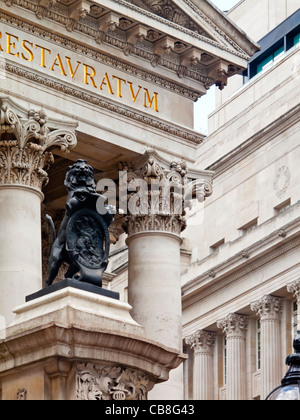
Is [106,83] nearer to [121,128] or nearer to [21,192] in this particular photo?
[121,128]

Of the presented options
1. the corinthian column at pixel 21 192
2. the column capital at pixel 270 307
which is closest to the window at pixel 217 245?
the column capital at pixel 270 307

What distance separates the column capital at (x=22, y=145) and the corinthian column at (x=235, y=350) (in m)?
43.3

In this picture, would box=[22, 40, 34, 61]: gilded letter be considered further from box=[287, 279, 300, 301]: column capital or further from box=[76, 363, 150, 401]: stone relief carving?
box=[287, 279, 300, 301]: column capital

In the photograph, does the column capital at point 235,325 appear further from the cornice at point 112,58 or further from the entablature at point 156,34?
the cornice at point 112,58

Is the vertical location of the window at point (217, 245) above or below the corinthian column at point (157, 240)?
above

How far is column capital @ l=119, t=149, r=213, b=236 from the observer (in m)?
44.2

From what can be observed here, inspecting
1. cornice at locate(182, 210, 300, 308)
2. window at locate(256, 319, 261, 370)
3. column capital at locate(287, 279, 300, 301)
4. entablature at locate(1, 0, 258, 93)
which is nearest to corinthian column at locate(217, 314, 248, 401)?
window at locate(256, 319, 261, 370)

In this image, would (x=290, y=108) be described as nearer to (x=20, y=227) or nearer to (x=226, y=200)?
(x=226, y=200)

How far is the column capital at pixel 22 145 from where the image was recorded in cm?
4097

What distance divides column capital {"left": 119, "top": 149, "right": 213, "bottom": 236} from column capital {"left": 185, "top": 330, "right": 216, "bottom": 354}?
140 ft

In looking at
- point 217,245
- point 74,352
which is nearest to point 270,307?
point 217,245

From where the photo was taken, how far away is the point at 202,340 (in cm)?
8762

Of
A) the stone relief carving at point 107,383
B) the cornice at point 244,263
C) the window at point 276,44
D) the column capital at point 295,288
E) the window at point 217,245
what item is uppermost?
the window at point 276,44

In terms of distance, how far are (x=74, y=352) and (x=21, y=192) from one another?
1773cm
